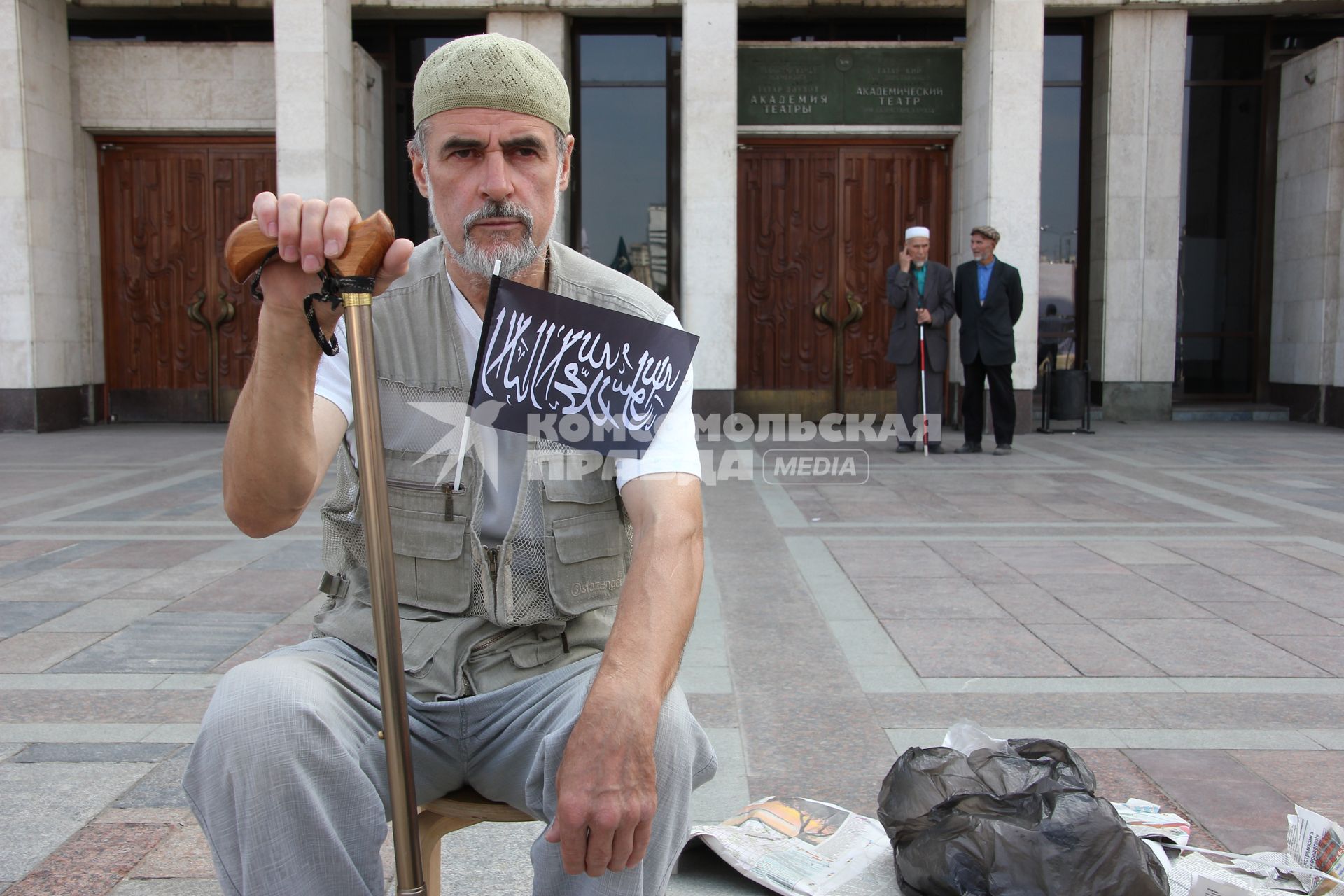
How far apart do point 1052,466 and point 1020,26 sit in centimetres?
509

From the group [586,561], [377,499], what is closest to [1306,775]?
[586,561]

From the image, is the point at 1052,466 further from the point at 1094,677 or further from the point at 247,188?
the point at 247,188

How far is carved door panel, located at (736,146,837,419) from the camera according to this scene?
44.0 ft

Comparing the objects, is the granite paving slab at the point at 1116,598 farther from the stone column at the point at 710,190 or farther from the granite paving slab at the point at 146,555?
the stone column at the point at 710,190

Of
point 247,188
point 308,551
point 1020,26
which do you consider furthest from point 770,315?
point 308,551

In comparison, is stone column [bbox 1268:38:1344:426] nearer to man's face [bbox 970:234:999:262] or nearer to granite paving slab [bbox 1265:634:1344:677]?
man's face [bbox 970:234:999:262]

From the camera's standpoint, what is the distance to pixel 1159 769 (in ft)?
10.2

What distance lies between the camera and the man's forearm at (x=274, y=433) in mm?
1624

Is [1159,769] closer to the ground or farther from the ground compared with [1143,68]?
closer to the ground

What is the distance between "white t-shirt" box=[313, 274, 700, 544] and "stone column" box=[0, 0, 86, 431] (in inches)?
461

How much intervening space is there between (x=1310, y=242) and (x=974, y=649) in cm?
1142

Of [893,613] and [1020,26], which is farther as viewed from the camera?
[1020,26]

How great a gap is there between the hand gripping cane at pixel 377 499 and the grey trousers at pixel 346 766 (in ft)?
0.49

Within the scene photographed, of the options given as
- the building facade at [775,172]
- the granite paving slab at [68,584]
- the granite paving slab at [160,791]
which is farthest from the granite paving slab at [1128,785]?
the building facade at [775,172]
